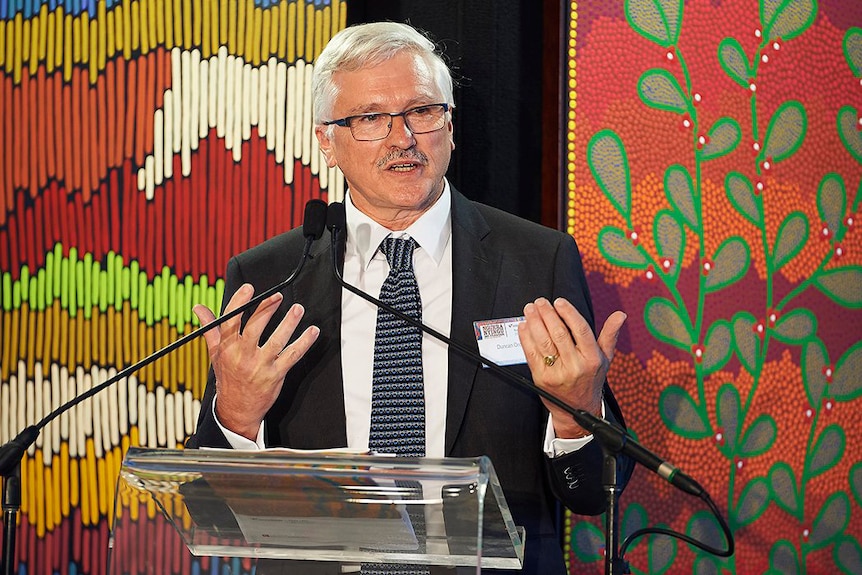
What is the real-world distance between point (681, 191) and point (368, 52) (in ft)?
3.11

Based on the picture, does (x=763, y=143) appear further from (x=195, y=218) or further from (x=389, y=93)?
(x=195, y=218)

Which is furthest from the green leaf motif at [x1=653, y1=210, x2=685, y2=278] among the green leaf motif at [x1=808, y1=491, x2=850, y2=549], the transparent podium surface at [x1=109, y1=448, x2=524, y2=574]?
the transparent podium surface at [x1=109, y1=448, x2=524, y2=574]

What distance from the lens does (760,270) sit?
278 centimetres

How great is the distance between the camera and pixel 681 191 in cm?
275

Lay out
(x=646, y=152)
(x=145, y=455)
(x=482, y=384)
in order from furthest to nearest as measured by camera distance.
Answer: (x=646, y=152)
(x=482, y=384)
(x=145, y=455)

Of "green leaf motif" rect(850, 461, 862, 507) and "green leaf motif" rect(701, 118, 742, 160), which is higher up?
"green leaf motif" rect(701, 118, 742, 160)

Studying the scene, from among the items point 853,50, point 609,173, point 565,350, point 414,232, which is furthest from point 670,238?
point 565,350

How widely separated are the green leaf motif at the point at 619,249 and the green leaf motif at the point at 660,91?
34 centimetres

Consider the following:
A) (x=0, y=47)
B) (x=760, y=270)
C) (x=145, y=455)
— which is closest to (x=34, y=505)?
(x=0, y=47)

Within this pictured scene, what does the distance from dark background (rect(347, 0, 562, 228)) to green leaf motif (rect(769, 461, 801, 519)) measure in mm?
859

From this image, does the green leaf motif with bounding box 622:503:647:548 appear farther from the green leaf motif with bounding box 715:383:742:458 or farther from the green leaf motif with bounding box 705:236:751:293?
the green leaf motif with bounding box 705:236:751:293

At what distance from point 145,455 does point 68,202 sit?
→ 156 cm

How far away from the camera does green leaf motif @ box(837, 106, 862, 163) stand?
281cm

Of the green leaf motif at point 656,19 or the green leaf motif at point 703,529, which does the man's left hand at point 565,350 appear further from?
the green leaf motif at point 656,19
